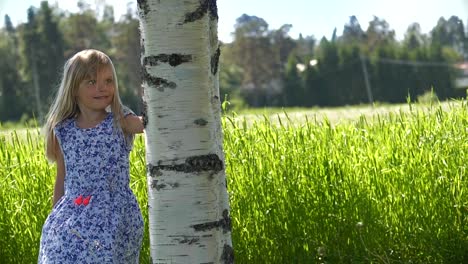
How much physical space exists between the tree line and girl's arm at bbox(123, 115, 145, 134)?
164ft

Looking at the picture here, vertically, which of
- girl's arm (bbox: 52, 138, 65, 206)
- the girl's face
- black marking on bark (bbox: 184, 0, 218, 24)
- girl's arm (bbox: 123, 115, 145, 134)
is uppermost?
black marking on bark (bbox: 184, 0, 218, 24)

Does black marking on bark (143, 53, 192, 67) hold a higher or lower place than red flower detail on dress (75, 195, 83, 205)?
higher

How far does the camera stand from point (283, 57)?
242 feet

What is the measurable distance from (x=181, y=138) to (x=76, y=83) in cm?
64

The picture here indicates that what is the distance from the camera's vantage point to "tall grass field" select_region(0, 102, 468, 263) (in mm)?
3938

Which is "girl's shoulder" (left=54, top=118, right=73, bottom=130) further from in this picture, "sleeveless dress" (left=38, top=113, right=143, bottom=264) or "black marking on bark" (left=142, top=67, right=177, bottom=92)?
"black marking on bark" (left=142, top=67, right=177, bottom=92)

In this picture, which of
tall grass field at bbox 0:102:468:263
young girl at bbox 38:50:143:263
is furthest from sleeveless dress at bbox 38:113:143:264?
tall grass field at bbox 0:102:468:263

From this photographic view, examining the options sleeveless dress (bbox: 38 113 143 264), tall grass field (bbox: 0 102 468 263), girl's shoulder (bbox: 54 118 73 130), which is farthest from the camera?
tall grass field (bbox: 0 102 468 263)

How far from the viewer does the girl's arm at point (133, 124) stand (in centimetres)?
302

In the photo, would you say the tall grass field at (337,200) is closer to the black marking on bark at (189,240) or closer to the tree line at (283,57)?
the black marking on bark at (189,240)

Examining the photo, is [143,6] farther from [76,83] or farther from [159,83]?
[76,83]

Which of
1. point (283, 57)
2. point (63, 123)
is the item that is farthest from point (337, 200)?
point (283, 57)

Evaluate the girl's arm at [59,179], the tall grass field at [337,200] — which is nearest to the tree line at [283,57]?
the tall grass field at [337,200]

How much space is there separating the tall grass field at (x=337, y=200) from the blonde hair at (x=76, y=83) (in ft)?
3.55
